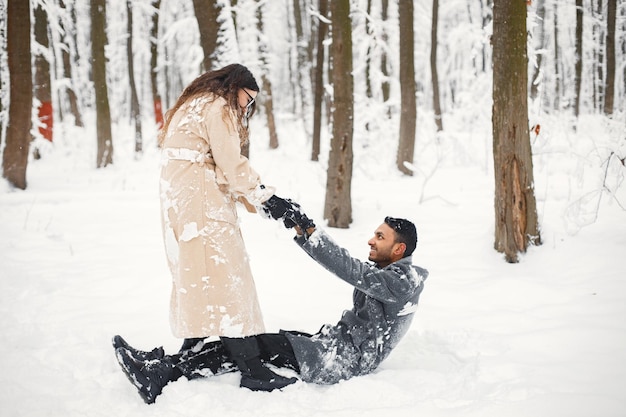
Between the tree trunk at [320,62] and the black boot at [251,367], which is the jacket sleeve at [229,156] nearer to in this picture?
the black boot at [251,367]

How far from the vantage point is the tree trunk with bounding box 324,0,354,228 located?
6129 millimetres

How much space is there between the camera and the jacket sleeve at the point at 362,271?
2.48 meters

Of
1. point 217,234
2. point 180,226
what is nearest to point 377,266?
point 217,234

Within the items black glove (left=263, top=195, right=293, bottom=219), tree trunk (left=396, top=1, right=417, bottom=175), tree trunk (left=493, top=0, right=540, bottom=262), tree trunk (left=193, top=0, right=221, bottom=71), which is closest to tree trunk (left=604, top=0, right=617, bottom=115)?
tree trunk (left=396, top=1, right=417, bottom=175)

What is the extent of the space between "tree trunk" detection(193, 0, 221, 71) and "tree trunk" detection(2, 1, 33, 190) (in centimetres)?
293

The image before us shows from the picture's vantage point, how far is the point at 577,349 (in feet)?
10.2

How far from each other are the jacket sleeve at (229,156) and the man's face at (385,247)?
753 millimetres

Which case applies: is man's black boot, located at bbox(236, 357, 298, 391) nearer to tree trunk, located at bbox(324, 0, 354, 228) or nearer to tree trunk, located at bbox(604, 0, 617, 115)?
tree trunk, located at bbox(324, 0, 354, 228)

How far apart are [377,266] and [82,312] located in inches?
104

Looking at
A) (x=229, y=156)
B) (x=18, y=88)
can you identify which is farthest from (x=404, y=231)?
A: (x=18, y=88)

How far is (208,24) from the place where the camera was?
7.53 m

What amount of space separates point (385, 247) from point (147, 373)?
1577 mm

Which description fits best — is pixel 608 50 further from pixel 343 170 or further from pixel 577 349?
pixel 577 349

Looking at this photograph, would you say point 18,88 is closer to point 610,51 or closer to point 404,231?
point 404,231
